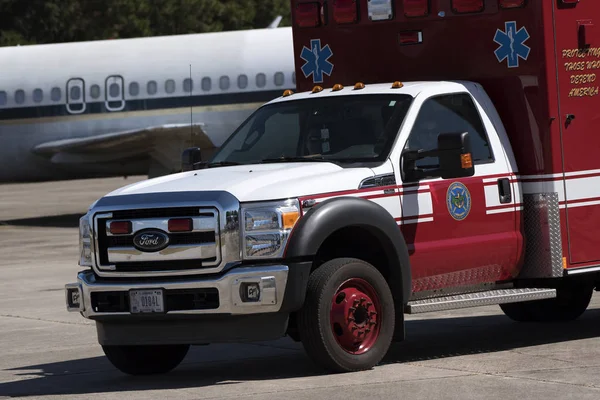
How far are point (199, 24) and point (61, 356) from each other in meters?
42.5

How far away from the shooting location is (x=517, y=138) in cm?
1029

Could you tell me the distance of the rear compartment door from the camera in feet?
33.7

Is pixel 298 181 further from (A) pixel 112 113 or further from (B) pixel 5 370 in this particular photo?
(A) pixel 112 113

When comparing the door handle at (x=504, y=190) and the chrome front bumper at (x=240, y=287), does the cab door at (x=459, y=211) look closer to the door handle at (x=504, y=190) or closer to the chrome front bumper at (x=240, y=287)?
the door handle at (x=504, y=190)

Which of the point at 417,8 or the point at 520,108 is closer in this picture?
the point at 520,108

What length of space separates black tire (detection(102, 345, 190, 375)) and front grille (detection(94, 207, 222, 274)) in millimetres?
774

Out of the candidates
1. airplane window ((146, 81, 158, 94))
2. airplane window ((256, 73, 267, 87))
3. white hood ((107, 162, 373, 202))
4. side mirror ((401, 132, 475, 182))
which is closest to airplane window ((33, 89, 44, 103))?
airplane window ((146, 81, 158, 94))

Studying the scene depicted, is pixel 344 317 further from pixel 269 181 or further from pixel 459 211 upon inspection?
pixel 459 211

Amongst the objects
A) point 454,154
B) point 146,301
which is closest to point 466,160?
point 454,154

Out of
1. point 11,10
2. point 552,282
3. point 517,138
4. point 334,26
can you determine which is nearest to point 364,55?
point 334,26

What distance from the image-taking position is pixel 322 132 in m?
10.2

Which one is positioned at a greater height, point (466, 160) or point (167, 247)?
point (466, 160)

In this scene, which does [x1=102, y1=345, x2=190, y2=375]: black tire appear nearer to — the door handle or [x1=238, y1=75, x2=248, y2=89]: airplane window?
the door handle

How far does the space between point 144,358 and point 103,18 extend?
4217cm
